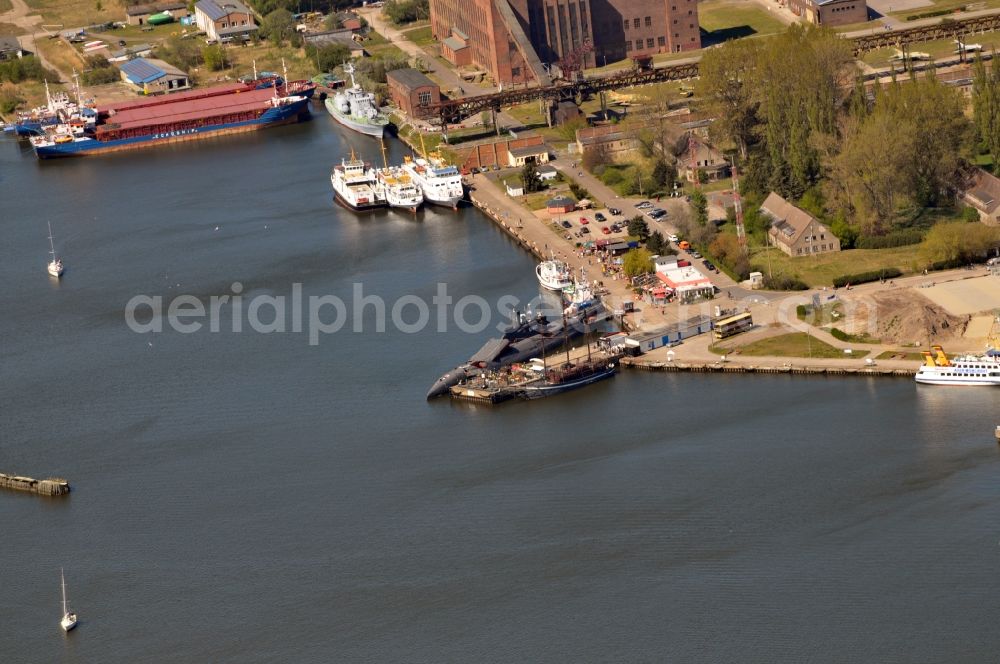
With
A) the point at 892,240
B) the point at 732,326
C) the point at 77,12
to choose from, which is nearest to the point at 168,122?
the point at 77,12

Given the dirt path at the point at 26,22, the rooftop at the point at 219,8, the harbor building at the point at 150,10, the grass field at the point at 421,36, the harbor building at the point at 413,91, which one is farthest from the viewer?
the harbor building at the point at 150,10

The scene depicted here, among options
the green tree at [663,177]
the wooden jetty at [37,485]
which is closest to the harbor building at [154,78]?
the green tree at [663,177]

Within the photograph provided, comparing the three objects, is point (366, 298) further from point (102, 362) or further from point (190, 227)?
point (190, 227)

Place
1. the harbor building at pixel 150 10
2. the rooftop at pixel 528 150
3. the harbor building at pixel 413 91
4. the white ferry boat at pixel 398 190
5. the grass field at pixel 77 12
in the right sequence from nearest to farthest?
the white ferry boat at pixel 398 190
the rooftop at pixel 528 150
the harbor building at pixel 413 91
the harbor building at pixel 150 10
the grass field at pixel 77 12

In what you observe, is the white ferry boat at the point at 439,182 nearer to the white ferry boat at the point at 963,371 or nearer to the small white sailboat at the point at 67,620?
the white ferry boat at the point at 963,371

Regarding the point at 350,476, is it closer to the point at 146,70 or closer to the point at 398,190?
the point at 398,190

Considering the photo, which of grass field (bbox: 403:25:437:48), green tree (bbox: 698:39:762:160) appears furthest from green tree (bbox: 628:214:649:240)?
grass field (bbox: 403:25:437:48)
